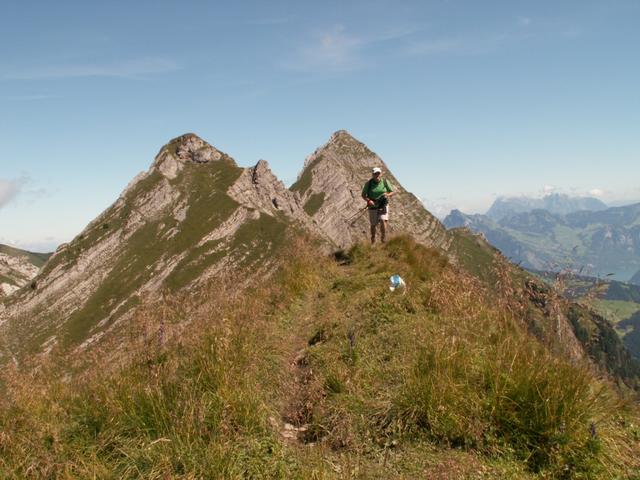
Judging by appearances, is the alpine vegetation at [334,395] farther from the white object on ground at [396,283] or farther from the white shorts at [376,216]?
the white shorts at [376,216]

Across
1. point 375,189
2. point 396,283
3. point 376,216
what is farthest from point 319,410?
point 376,216

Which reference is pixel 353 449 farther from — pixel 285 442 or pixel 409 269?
pixel 409 269

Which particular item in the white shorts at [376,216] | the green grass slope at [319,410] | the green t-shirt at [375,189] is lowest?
the green grass slope at [319,410]

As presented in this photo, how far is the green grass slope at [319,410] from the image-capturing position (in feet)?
14.9

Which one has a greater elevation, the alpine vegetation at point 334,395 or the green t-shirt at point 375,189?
the green t-shirt at point 375,189

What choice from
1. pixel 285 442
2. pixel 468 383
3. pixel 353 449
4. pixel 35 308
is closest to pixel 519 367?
pixel 468 383

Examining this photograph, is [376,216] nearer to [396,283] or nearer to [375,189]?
[375,189]

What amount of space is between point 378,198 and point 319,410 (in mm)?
12865

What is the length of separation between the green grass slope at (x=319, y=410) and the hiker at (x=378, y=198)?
1011 centimetres

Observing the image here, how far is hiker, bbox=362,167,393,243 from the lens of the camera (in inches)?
687

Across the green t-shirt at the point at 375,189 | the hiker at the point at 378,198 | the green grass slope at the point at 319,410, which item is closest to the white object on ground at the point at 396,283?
the green grass slope at the point at 319,410

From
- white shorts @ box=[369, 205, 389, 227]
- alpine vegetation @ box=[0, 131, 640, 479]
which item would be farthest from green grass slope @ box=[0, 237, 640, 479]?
white shorts @ box=[369, 205, 389, 227]

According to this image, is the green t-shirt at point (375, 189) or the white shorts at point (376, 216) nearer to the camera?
the green t-shirt at point (375, 189)

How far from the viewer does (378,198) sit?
17.6 metres
